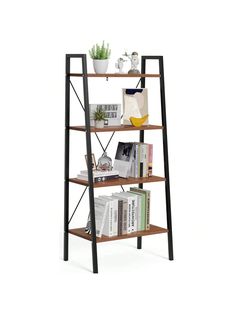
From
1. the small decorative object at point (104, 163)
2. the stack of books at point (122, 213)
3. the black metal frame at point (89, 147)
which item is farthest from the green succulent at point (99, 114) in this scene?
the stack of books at point (122, 213)

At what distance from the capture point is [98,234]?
6352 millimetres

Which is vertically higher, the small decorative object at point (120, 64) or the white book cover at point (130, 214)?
the small decorative object at point (120, 64)

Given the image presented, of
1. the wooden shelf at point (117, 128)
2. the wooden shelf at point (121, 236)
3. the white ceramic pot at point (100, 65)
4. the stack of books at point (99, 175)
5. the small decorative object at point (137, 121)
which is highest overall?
the white ceramic pot at point (100, 65)

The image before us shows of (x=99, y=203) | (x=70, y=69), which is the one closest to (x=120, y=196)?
(x=99, y=203)

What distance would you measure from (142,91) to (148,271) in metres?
1.52

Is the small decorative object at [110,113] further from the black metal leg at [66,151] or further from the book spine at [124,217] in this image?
the book spine at [124,217]

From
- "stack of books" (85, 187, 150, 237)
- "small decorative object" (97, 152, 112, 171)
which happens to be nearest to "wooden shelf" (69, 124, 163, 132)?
"small decorative object" (97, 152, 112, 171)

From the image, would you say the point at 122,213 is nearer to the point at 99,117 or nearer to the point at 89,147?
the point at 89,147

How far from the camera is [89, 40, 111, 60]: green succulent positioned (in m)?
6.30

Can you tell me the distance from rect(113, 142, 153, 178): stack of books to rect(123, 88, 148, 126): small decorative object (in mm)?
215

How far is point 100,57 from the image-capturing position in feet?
20.7

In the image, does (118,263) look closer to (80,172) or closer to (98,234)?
(98,234)

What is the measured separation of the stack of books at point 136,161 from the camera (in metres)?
6.59

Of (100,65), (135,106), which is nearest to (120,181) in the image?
(135,106)
